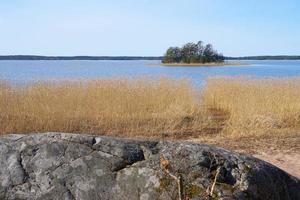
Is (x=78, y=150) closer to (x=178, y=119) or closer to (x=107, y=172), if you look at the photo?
(x=107, y=172)

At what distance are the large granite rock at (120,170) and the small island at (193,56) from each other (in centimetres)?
6553

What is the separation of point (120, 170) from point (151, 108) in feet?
26.6

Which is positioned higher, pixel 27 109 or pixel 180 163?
pixel 180 163

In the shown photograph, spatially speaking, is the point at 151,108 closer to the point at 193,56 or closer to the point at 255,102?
the point at 255,102

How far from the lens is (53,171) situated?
9.62 feet

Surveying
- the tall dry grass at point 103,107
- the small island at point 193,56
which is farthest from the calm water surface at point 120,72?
the small island at point 193,56

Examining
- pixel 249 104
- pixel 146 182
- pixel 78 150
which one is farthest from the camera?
pixel 249 104

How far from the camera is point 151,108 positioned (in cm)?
1103

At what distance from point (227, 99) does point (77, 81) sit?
3.59 m

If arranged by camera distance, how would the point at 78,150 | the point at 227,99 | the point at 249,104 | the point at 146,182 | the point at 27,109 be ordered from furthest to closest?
the point at 227,99 < the point at 249,104 < the point at 27,109 < the point at 78,150 < the point at 146,182

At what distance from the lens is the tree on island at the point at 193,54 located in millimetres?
68938

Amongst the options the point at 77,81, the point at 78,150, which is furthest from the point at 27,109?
the point at 78,150

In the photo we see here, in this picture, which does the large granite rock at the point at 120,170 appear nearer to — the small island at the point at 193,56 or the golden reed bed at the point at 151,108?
the golden reed bed at the point at 151,108

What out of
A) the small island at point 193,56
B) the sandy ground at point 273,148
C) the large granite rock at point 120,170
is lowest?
the small island at point 193,56
